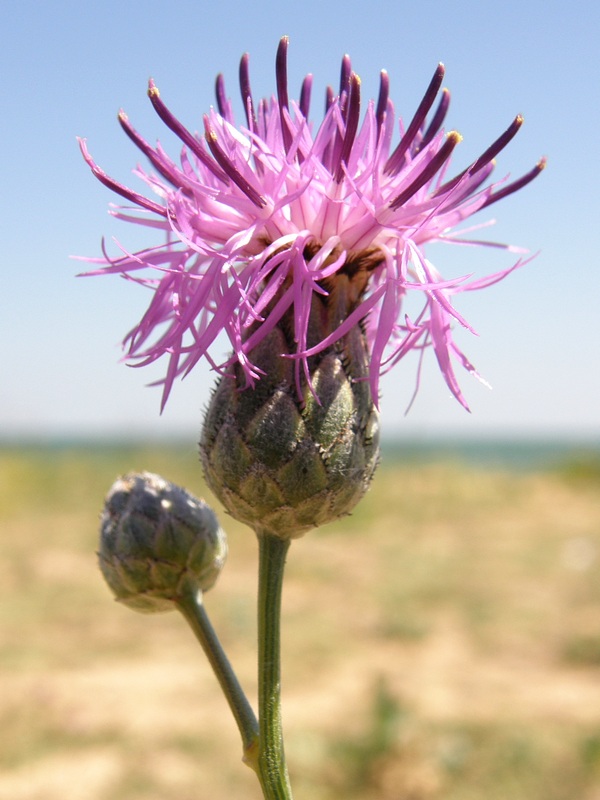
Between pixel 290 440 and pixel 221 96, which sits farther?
pixel 221 96

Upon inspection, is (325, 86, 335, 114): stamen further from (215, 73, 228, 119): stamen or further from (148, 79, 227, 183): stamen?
(148, 79, 227, 183): stamen

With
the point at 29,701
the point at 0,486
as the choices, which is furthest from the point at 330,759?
the point at 0,486

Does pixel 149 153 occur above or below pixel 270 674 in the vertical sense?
above

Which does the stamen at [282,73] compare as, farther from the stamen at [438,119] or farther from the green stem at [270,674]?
the green stem at [270,674]

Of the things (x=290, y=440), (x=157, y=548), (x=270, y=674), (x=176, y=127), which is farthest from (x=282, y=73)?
(x=270, y=674)

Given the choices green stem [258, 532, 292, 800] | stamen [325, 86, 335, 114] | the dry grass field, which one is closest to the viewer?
green stem [258, 532, 292, 800]

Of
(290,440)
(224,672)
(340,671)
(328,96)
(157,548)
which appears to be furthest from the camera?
(340,671)

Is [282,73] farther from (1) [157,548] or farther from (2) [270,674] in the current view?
Answer: (2) [270,674]

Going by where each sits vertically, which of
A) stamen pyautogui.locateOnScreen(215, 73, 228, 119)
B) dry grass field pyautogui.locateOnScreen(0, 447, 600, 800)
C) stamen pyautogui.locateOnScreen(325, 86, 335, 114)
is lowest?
dry grass field pyautogui.locateOnScreen(0, 447, 600, 800)

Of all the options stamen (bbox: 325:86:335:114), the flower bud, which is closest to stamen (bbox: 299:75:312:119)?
stamen (bbox: 325:86:335:114)
